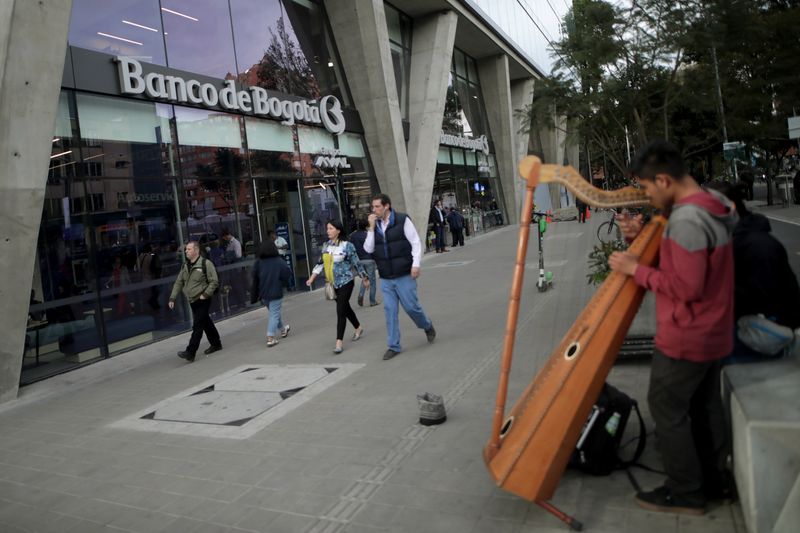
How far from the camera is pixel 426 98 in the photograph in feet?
71.3

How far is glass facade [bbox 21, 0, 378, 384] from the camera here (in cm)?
937

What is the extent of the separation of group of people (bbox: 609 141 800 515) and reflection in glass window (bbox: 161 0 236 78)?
11.3 m

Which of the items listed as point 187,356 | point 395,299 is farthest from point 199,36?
point 395,299

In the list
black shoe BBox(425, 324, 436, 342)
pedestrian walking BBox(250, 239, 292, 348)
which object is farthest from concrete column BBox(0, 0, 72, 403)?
black shoe BBox(425, 324, 436, 342)

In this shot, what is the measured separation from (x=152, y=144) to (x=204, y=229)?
76.2 inches

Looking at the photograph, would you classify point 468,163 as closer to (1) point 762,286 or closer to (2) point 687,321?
(1) point 762,286

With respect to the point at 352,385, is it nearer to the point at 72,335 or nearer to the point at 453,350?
the point at 453,350

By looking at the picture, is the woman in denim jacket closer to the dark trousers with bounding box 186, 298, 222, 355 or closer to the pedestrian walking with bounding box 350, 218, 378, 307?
the dark trousers with bounding box 186, 298, 222, 355

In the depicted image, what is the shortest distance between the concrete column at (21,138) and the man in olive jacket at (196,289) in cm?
198

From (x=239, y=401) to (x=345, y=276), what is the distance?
2410mm

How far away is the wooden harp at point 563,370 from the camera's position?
302 cm

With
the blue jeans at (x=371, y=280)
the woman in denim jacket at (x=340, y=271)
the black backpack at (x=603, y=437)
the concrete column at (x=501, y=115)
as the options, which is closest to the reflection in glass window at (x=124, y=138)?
the blue jeans at (x=371, y=280)

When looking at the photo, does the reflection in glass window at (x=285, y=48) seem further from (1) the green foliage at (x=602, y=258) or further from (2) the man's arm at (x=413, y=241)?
(1) the green foliage at (x=602, y=258)

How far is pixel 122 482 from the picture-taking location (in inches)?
178
